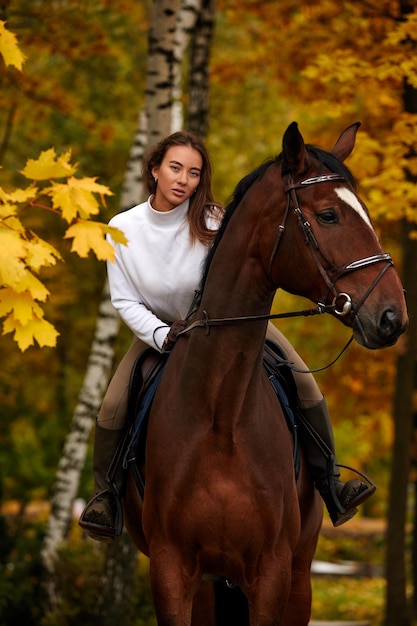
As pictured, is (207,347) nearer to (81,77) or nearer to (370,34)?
(370,34)

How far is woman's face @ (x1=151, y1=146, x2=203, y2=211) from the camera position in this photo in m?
6.30

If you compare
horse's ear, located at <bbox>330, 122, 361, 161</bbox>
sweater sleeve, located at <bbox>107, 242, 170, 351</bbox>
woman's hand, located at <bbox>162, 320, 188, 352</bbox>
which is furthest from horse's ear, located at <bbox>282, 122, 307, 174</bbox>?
sweater sleeve, located at <bbox>107, 242, 170, 351</bbox>

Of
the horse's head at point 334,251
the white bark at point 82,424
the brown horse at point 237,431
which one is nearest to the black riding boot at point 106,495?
the brown horse at point 237,431

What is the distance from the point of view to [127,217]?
6.46 m

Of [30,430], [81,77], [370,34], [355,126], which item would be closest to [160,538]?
[355,126]

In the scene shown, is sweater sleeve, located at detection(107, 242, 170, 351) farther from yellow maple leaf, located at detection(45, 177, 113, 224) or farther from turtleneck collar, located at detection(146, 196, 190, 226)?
yellow maple leaf, located at detection(45, 177, 113, 224)

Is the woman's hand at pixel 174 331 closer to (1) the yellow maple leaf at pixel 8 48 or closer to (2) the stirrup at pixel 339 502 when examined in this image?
(2) the stirrup at pixel 339 502

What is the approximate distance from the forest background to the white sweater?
4.37 feet

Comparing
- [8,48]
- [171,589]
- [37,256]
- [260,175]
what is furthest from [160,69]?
[171,589]

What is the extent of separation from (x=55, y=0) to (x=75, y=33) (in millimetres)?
544

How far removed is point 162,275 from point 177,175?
0.59 meters

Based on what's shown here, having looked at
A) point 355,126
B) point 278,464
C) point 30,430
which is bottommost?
point 30,430

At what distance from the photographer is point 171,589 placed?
568 cm

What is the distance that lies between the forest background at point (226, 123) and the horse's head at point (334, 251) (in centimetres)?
266
